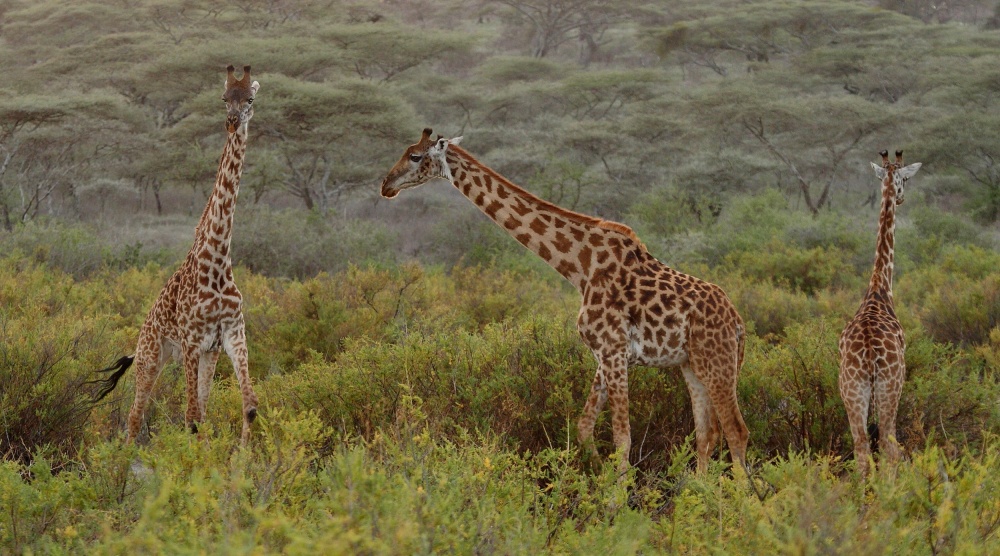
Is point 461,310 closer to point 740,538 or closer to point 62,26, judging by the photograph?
point 740,538

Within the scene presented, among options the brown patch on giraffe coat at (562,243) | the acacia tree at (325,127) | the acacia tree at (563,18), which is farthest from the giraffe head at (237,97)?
the acacia tree at (563,18)

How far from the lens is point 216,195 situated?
477cm

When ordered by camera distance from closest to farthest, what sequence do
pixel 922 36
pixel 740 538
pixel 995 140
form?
pixel 740 538 → pixel 995 140 → pixel 922 36

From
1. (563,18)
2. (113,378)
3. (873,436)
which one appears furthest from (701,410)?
(563,18)

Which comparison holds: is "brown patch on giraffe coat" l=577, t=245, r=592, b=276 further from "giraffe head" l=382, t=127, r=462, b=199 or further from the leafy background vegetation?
"giraffe head" l=382, t=127, r=462, b=199

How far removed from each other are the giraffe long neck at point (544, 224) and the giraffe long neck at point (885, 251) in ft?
4.45

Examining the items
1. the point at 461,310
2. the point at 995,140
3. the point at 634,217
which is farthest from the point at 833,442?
the point at 995,140

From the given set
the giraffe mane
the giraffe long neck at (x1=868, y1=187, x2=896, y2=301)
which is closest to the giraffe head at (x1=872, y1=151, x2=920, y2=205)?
the giraffe long neck at (x1=868, y1=187, x2=896, y2=301)

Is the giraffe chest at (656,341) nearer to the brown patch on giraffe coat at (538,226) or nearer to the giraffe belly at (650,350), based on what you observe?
the giraffe belly at (650,350)

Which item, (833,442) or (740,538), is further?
(833,442)

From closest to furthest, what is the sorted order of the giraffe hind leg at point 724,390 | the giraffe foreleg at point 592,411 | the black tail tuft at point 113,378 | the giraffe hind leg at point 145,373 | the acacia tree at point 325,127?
the giraffe hind leg at point 724,390 → the giraffe foreleg at point 592,411 → the giraffe hind leg at point 145,373 → the black tail tuft at point 113,378 → the acacia tree at point 325,127

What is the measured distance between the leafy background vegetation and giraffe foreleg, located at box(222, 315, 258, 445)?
164mm

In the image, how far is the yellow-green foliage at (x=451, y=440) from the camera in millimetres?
2412

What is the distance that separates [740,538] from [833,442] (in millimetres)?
2322
